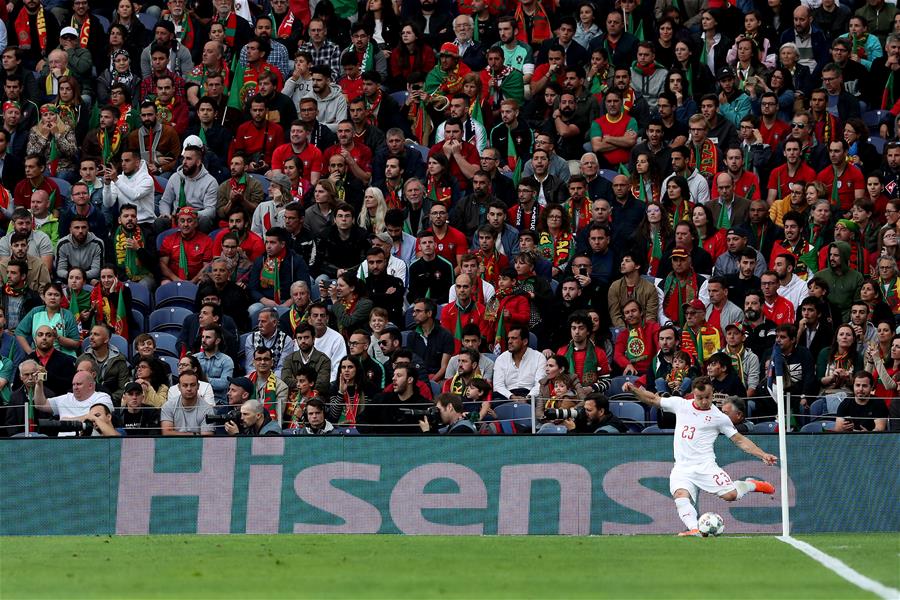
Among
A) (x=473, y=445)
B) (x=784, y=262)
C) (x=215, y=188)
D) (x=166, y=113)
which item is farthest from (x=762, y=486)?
(x=166, y=113)

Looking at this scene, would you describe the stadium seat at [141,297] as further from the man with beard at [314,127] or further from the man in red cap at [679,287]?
the man in red cap at [679,287]

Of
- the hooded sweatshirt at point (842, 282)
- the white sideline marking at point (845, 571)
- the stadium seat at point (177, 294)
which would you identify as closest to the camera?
the white sideline marking at point (845, 571)

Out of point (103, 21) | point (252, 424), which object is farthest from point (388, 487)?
point (103, 21)

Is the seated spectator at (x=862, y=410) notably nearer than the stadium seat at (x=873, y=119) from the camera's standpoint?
Yes

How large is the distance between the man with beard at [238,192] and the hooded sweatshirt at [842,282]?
7795mm

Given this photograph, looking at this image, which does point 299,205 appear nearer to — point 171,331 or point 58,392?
point 171,331

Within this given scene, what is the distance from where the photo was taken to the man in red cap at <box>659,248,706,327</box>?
21.0 meters

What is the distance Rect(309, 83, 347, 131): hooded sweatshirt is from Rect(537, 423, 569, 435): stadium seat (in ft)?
25.0

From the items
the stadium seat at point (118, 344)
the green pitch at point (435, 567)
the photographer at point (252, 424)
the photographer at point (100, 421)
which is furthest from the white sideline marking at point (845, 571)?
the stadium seat at point (118, 344)

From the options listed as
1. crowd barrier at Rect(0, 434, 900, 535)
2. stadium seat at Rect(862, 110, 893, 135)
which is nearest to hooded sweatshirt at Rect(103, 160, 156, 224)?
crowd barrier at Rect(0, 434, 900, 535)

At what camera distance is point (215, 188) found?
76.6ft

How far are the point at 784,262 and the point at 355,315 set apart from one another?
215 inches

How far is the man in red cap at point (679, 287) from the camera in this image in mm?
21031

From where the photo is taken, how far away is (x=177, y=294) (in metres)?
22.1
